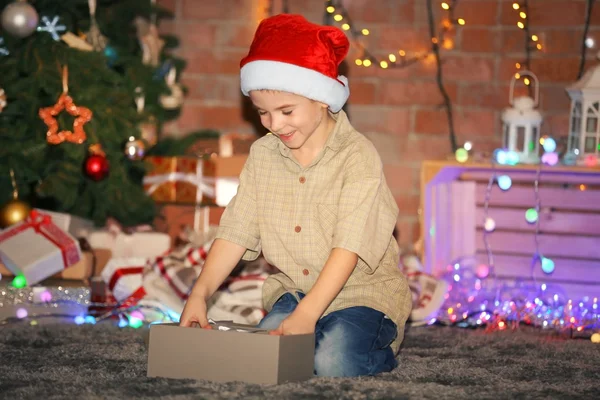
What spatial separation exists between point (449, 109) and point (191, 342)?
1.79 meters

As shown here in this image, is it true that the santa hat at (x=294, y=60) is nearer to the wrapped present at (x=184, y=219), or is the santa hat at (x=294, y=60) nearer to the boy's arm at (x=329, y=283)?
the boy's arm at (x=329, y=283)

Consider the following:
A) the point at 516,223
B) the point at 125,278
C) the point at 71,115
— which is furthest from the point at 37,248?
the point at 516,223

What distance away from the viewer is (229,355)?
64.2 inches

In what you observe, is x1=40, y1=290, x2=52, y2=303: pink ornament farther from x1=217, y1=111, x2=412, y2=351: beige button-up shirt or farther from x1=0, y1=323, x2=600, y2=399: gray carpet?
x1=217, y1=111, x2=412, y2=351: beige button-up shirt

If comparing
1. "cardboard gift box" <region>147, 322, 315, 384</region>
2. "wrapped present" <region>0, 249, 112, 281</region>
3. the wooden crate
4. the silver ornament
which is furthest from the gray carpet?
the silver ornament

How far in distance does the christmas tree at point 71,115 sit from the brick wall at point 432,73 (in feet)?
1.71

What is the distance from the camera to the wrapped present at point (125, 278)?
2596mm

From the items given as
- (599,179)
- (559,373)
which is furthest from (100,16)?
(559,373)

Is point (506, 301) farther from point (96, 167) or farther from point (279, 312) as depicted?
point (96, 167)

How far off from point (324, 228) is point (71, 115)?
1.25 m

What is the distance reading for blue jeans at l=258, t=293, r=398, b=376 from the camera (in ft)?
5.82

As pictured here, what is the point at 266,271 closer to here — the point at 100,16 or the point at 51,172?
the point at 51,172

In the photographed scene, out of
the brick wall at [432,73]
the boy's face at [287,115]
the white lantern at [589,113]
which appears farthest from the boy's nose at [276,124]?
the brick wall at [432,73]

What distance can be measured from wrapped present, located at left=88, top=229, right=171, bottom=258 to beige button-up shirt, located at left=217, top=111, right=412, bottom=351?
3.14 ft
